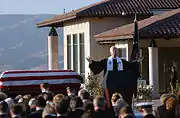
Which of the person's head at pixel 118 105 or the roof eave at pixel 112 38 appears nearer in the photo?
the person's head at pixel 118 105

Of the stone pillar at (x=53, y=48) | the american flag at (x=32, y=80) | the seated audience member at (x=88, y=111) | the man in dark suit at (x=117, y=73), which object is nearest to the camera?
the seated audience member at (x=88, y=111)

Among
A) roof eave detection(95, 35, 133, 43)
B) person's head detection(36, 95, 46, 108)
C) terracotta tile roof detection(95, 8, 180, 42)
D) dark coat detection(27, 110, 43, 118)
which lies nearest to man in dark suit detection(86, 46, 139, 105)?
person's head detection(36, 95, 46, 108)

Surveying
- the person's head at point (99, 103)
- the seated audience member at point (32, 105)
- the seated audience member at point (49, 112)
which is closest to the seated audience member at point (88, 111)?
the person's head at point (99, 103)

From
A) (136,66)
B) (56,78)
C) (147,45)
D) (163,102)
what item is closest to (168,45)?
(147,45)

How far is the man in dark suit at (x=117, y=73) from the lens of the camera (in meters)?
14.7

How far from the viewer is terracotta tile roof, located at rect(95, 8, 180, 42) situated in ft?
→ 83.4

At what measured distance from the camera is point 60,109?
404 inches

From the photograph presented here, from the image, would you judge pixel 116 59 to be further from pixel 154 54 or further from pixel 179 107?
pixel 154 54

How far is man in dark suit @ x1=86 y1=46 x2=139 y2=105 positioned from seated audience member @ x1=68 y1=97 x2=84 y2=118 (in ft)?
10.5

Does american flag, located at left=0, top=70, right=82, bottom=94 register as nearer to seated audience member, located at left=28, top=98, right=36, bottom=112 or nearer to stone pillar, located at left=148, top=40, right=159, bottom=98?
stone pillar, located at left=148, top=40, right=159, bottom=98

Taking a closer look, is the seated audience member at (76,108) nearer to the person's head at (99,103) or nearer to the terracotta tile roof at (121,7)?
the person's head at (99,103)

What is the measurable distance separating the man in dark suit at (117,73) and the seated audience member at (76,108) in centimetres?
321

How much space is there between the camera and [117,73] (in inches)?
584

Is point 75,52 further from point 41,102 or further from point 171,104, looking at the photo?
point 171,104
